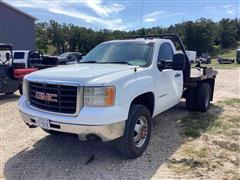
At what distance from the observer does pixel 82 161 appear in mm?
4328

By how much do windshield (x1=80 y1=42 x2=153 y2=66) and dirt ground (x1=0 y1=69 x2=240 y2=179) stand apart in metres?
1.54

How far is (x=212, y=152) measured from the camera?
183 inches

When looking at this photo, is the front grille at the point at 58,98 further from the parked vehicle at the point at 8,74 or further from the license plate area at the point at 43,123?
the parked vehicle at the point at 8,74

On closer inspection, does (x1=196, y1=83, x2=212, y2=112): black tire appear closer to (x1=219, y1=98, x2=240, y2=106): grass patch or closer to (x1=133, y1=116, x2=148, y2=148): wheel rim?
(x1=219, y1=98, x2=240, y2=106): grass patch

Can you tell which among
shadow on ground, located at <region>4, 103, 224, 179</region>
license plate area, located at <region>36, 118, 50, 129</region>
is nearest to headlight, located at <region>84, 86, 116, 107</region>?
license plate area, located at <region>36, 118, 50, 129</region>

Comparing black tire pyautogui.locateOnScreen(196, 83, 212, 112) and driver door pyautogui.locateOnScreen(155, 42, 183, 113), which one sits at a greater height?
driver door pyautogui.locateOnScreen(155, 42, 183, 113)

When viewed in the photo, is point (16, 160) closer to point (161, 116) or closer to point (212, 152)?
point (212, 152)

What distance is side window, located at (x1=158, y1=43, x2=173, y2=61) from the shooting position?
17.5 ft

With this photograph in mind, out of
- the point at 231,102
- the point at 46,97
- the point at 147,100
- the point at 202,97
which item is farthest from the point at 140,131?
the point at 231,102

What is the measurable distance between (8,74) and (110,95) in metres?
6.87

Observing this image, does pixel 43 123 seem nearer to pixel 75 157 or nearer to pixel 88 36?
pixel 75 157

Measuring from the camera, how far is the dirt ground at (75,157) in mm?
3908

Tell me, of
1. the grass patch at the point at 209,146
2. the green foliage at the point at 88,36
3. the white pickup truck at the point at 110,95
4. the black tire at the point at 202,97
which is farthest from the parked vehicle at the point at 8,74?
the green foliage at the point at 88,36

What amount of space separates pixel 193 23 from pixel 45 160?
180ft
